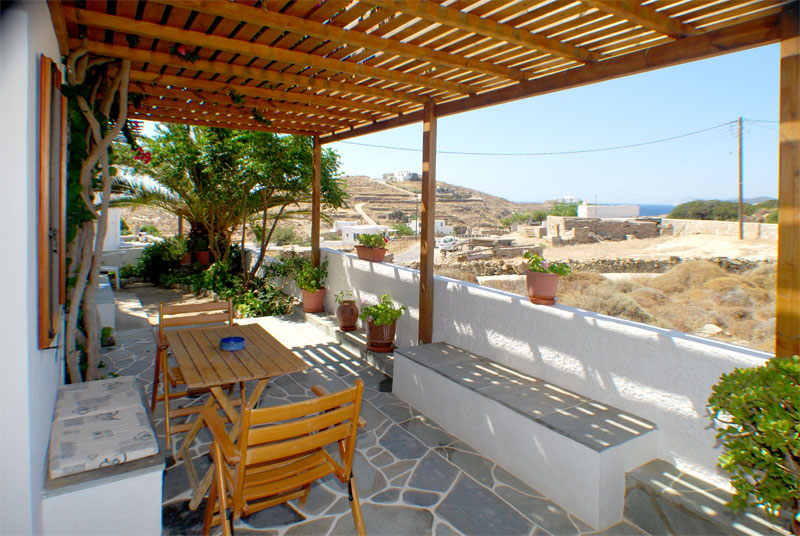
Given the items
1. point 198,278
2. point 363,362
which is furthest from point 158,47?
point 198,278

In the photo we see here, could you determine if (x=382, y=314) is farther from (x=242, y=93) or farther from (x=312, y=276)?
(x=242, y=93)

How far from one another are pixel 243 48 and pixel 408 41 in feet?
4.10

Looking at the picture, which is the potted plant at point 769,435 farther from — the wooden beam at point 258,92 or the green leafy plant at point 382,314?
the wooden beam at point 258,92

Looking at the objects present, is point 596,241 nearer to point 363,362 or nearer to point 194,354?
point 363,362

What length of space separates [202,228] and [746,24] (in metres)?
10.8

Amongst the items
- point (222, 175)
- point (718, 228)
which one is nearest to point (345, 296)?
point (222, 175)

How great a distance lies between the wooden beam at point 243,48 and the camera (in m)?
2.94

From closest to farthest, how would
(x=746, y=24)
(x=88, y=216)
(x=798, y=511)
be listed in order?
(x=798, y=511) < (x=746, y=24) < (x=88, y=216)

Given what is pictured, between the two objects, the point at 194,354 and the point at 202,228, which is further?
the point at 202,228

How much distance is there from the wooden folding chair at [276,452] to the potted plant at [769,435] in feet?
5.62

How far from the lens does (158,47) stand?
3.64 metres

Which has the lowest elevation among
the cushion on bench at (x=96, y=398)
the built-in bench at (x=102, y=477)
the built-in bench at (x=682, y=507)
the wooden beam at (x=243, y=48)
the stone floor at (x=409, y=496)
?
the stone floor at (x=409, y=496)

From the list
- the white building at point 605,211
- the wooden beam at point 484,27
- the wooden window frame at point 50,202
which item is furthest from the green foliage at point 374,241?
the white building at point 605,211

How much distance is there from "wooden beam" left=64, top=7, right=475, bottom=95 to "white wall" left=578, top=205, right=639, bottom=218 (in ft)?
125
